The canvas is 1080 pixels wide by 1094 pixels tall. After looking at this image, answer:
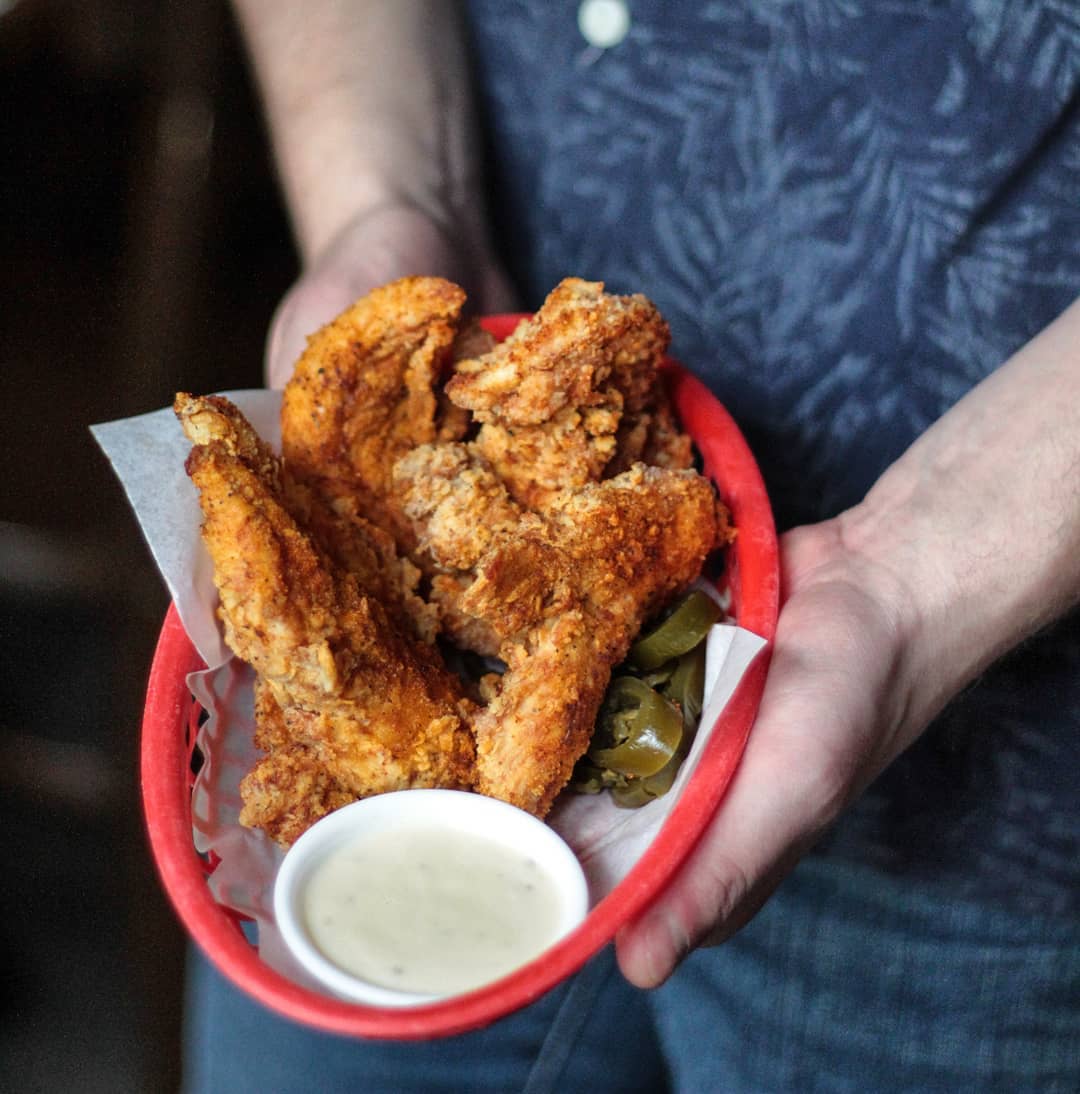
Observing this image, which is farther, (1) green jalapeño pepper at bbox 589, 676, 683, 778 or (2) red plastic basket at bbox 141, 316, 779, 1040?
(1) green jalapeño pepper at bbox 589, 676, 683, 778

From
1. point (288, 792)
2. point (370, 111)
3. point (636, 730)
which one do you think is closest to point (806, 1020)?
point (636, 730)

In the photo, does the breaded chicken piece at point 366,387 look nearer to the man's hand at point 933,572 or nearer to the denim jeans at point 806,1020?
the man's hand at point 933,572

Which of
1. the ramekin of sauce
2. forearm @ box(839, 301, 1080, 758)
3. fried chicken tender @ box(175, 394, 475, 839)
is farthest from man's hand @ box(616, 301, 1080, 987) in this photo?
fried chicken tender @ box(175, 394, 475, 839)

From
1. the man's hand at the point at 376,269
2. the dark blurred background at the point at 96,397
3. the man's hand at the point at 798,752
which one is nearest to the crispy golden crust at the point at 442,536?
the man's hand at the point at 798,752

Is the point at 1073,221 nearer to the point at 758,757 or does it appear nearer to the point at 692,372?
the point at 692,372

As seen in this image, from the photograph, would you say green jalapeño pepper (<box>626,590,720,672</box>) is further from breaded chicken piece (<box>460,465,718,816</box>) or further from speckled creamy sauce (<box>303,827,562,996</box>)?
speckled creamy sauce (<box>303,827,562,996</box>)

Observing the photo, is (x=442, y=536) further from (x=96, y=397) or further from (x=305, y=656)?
(x=96, y=397)
